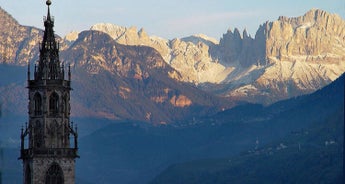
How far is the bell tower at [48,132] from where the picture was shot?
133 metres

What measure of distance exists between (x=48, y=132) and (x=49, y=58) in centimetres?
687

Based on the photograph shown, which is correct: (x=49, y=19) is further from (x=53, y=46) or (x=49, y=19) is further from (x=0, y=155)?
(x=0, y=155)

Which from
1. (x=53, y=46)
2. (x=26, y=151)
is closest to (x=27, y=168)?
(x=26, y=151)

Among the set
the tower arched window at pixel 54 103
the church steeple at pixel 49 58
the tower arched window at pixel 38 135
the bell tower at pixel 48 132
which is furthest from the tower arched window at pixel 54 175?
the church steeple at pixel 49 58

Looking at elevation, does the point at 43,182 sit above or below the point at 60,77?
below

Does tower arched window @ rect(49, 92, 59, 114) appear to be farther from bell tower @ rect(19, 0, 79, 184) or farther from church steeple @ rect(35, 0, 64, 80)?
church steeple @ rect(35, 0, 64, 80)

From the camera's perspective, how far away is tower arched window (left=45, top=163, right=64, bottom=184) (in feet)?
439

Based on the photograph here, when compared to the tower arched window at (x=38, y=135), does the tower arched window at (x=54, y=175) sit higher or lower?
lower

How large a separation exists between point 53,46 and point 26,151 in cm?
994

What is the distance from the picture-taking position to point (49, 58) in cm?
13512

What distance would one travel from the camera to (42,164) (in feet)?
436

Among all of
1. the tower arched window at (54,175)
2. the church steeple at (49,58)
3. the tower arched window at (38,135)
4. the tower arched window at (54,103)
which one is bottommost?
the tower arched window at (54,175)

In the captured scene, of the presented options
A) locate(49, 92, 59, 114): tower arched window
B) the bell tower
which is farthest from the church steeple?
locate(49, 92, 59, 114): tower arched window

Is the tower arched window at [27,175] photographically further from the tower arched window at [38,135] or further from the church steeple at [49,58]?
the church steeple at [49,58]
